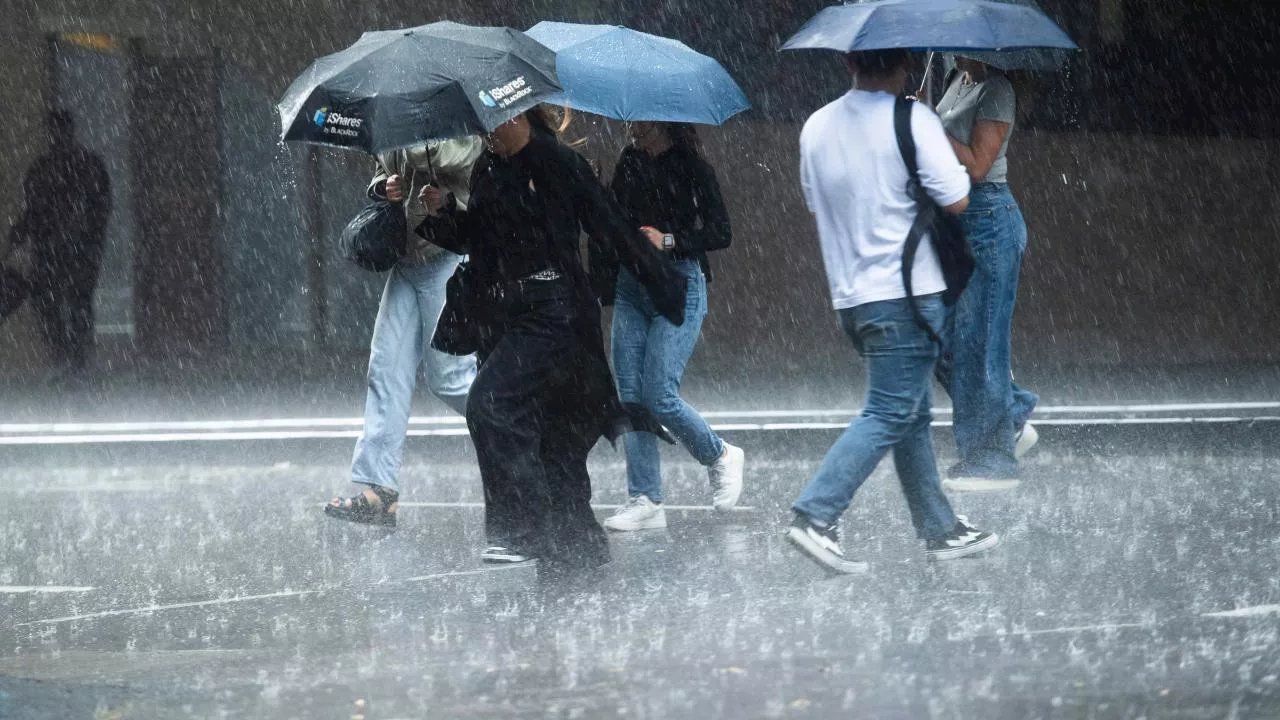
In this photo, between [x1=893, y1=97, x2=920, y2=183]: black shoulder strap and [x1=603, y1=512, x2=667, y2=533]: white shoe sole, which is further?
[x1=603, y1=512, x2=667, y2=533]: white shoe sole

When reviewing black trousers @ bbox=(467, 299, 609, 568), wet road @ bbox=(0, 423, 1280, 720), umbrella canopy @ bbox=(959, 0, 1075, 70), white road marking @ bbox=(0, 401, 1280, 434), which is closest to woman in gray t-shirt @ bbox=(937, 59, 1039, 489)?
umbrella canopy @ bbox=(959, 0, 1075, 70)

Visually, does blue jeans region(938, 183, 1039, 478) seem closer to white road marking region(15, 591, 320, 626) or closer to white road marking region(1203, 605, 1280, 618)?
white road marking region(1203, 605, 1280, 618)

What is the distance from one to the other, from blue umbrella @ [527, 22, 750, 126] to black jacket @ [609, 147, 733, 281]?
0.62 ft

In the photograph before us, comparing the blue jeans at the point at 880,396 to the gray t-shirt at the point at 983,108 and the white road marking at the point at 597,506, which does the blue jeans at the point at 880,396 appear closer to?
the gray t-shirt at the point at 983,108

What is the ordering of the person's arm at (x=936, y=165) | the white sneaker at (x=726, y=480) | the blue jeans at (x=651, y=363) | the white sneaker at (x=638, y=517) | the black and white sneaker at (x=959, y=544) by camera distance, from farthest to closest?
the white sneaker at (x=726, y=480), the white sneaker at (x=638, y=517), the blue jeans at (x=651, y=363), the black and white sneaker at (x=959, y=544), the person's arm at (x=936, y=165)

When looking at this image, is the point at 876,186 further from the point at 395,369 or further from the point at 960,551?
the point at 395,369

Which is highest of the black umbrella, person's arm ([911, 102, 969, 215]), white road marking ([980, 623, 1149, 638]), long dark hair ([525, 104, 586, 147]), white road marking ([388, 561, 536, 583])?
the black umbrella

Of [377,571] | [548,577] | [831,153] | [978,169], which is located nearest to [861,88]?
[831,153]

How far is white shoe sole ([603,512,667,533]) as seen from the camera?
23.1ft

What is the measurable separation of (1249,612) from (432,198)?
297cm

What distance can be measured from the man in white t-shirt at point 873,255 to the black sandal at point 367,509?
2.02 metres

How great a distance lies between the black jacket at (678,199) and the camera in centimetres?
686

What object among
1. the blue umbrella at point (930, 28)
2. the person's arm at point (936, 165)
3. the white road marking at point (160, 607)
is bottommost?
the white road marking at point (160, 607)

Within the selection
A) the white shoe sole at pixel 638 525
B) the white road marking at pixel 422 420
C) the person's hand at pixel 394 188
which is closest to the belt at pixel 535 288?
the person's hand at pixel 394 188
